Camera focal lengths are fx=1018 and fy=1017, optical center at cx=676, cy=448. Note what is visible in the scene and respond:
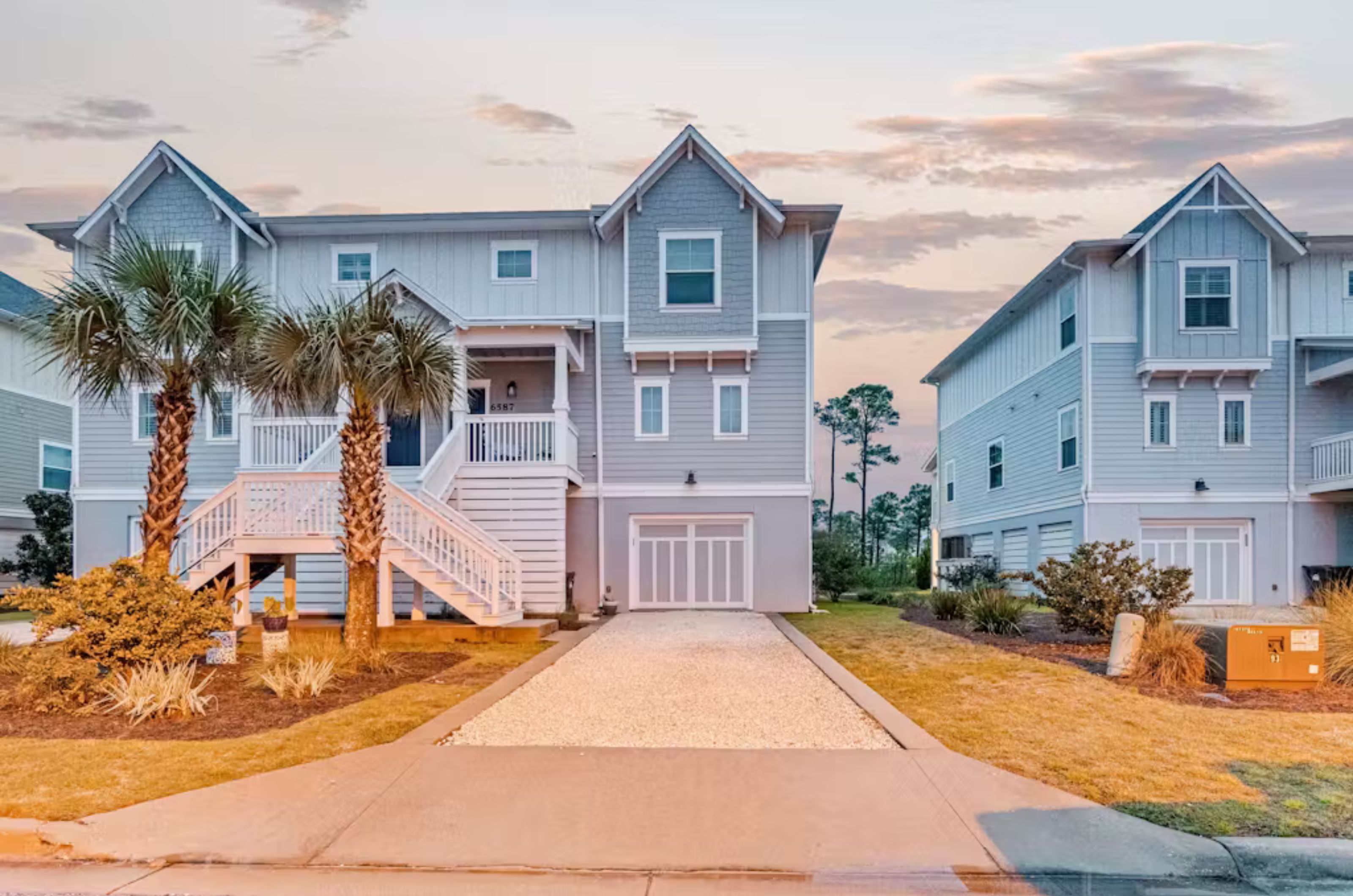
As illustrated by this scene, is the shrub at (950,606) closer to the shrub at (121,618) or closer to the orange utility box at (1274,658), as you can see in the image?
the orange utility box at (1274,658)

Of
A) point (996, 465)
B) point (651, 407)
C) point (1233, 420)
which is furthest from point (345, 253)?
point (1233, 420)

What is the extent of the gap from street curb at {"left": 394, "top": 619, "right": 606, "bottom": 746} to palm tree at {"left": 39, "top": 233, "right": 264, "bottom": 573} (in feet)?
15.5

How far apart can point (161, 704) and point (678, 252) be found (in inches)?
620

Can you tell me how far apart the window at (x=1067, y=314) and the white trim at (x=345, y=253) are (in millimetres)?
16905

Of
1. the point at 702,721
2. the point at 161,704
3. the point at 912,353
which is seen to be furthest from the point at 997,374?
the point at 161,704

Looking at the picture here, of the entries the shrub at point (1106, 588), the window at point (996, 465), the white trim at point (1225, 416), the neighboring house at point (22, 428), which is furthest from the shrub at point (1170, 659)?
the neighboring house at point (22, 428)

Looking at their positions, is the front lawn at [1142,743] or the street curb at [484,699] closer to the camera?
the front lawn at [1142,743]

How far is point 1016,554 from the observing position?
1188 inches

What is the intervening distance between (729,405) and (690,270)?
10.3 ft

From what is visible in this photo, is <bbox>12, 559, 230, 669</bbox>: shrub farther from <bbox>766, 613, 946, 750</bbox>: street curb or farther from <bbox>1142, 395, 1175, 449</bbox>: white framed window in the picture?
<bbox>1142, 395, 1175, 449</bbox>: white framed window

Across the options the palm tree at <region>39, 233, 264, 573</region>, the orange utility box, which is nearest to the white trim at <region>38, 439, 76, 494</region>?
the palm tree at <region>39, 233, 264, 573</region>

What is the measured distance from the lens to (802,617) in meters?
21.6

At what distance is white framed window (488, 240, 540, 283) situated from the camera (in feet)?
76.3

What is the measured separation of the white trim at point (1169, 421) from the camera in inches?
957
